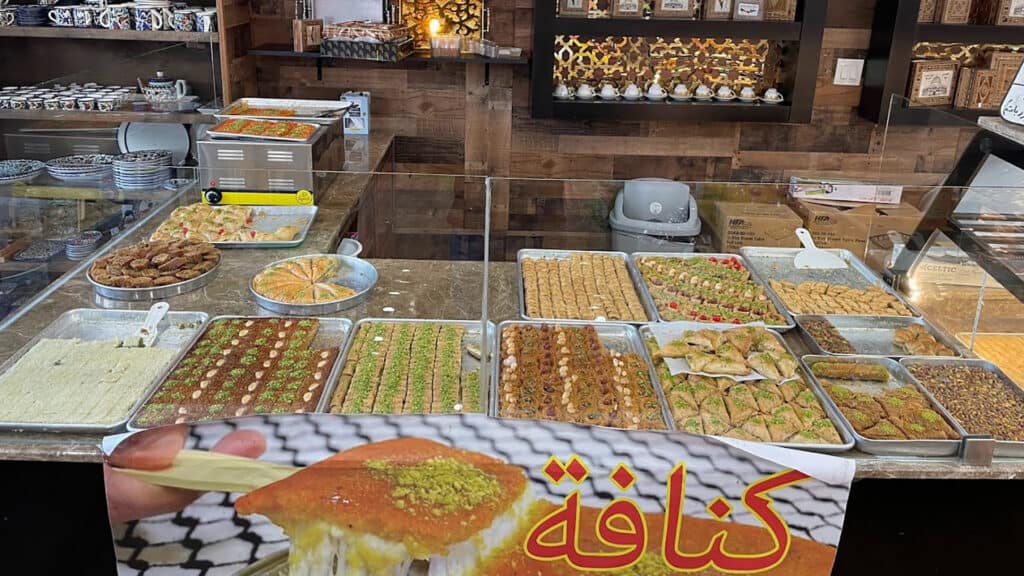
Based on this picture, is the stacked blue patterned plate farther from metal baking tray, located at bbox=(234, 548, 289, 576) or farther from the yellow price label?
metal baking tray, located at bbox=(234, 548, 289, 576)

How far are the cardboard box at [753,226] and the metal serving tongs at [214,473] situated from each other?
1649mm

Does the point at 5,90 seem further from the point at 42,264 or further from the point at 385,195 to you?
the point at 385,195

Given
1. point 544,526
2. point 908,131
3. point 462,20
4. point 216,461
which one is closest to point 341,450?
point 216,461

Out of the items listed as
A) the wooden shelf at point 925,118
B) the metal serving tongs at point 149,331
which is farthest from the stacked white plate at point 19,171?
the wooden shelf at point 925,118

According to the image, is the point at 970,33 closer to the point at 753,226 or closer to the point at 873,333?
the point at 753,226

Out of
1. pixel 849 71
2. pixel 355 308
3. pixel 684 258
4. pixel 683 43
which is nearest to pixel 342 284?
pixel 355 308

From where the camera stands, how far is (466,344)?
2.26 metres

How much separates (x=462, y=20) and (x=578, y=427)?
11.2ft

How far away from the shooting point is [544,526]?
77.7 inches

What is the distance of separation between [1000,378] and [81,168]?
129 inches

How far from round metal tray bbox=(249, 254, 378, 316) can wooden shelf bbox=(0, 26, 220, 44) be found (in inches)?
86.4

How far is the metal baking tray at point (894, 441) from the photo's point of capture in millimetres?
1981

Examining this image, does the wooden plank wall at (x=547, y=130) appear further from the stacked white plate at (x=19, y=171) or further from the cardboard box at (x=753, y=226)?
the cardboard box at (x=753, y=226)

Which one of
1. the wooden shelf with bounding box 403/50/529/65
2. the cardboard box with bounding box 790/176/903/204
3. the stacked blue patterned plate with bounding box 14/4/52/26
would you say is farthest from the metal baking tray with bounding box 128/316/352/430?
the stacked blue patterned plate with bounding box 14/4/52/26
